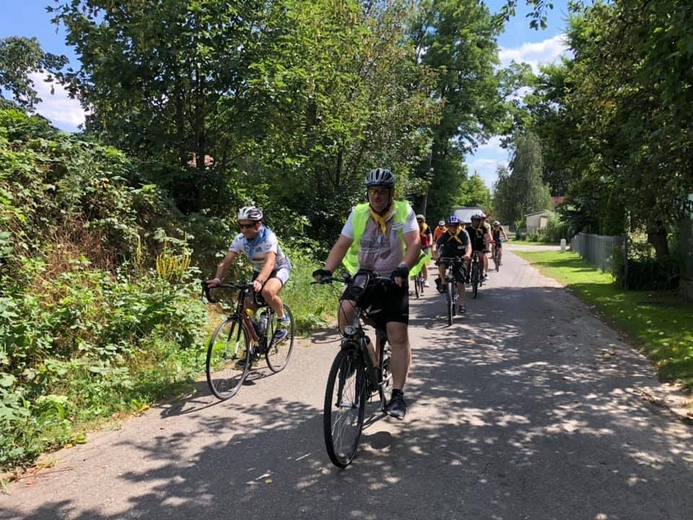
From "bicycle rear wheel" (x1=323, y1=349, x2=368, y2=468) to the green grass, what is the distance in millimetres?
4027

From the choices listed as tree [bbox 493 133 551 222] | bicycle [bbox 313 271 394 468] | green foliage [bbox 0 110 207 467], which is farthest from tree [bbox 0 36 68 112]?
tree [bbox 493 133 551 222]

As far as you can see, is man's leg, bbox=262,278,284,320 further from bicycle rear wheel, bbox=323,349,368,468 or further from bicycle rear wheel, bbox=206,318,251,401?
bicycle rear wheel, bbox=323,349,368,468

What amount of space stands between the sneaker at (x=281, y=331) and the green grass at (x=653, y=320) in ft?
14.9

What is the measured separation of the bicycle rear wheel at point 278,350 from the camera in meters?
6.40

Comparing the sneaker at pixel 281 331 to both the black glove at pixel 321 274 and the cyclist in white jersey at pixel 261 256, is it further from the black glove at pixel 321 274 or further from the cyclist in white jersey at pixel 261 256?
the black glove at pixel 321 274

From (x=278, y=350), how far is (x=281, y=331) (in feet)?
1.68

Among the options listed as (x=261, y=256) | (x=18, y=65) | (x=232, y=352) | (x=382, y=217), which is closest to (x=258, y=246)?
(x=261, y=256)

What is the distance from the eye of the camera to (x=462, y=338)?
27.3 ft

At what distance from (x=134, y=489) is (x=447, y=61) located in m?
40.0

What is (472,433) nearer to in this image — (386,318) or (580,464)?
(580,464)

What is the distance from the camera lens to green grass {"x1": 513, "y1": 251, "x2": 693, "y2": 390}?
680 centimetres

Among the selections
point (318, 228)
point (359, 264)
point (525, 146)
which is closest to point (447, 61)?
point (318, 228)

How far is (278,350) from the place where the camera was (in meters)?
6.89

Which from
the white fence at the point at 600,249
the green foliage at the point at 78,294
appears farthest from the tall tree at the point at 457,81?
the green foliage at the point at 78,294
